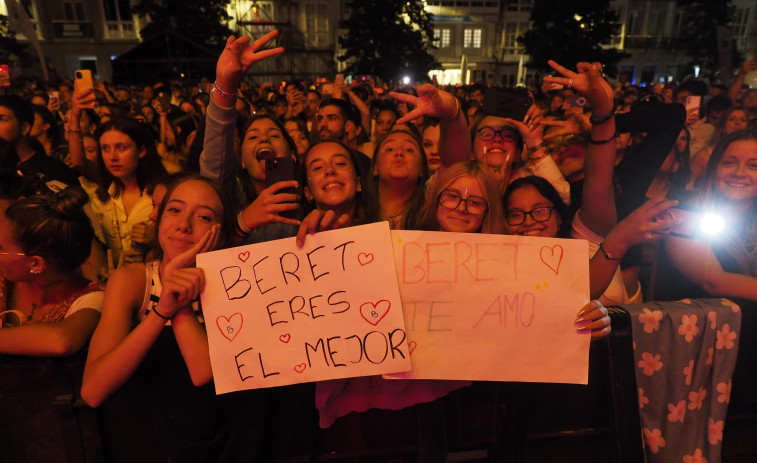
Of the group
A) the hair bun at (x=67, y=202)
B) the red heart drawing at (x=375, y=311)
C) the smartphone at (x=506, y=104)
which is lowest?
the red heart drawing at (x=375, y=311)

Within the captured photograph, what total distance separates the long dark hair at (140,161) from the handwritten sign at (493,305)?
239 cm

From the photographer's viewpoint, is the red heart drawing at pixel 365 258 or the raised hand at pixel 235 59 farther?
the raised hand at pixel 235 59

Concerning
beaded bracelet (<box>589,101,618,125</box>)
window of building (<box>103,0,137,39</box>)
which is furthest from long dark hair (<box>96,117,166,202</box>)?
window of building (<box>103,0,137,39</box>)

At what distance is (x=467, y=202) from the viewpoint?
6.07 ft

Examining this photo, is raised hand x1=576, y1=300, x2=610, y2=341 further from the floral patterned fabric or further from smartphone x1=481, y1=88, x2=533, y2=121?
smartphone x1=481, y1=88, x2=533, y2=121

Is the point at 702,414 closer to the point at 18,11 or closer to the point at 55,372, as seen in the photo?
the point at 55,372

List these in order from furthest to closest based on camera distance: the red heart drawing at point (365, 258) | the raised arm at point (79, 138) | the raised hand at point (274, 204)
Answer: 1. the raised arm at point (79, 138)
2. the raised hand at point (274, 204)
3. the red heart drawing at point (365, 258)

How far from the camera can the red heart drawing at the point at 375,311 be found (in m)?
1.45

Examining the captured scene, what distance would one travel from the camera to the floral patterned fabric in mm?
1664

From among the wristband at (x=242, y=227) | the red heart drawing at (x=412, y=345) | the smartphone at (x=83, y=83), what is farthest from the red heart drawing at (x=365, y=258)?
the smartphone at (x=83, y=83)

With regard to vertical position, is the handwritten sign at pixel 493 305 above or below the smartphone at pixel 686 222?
below

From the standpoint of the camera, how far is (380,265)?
56.6 inches

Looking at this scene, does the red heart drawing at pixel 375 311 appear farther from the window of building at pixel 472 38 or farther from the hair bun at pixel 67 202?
the window of building at pixel 472 38

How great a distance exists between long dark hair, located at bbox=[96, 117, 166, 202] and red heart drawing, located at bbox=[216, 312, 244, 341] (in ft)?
6.70
